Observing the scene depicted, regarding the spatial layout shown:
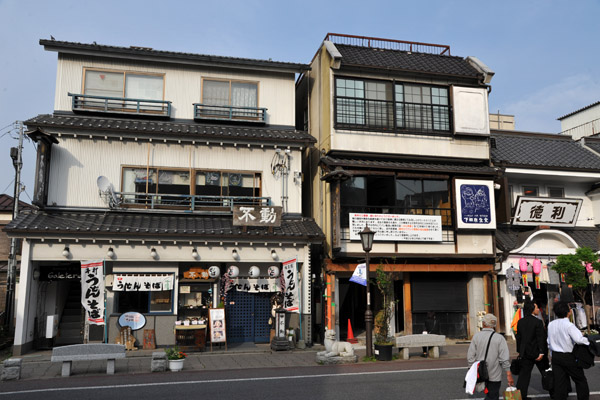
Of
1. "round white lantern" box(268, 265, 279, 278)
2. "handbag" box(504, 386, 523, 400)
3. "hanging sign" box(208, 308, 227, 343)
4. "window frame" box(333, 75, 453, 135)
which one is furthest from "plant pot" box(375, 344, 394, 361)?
"window frame" box(333, 75, 453, 135)

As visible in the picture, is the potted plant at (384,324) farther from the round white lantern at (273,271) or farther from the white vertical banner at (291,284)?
the round white lantern at (273,271)

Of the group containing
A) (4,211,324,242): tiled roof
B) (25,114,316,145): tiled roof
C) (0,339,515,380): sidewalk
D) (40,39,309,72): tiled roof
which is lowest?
(0,339,515,380): sidewalk

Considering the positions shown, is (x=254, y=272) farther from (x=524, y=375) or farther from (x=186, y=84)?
(x=524, y=375)

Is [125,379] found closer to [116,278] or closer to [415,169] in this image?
[116,278]

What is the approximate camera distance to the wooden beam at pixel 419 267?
20625mm

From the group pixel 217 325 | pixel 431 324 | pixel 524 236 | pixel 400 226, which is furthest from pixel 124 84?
pixel 524 236

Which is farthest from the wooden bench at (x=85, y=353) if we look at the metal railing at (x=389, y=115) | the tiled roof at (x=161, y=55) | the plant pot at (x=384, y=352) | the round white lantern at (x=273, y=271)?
the metal railing at (x=389, y=115)

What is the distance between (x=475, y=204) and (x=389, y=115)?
5.47 m

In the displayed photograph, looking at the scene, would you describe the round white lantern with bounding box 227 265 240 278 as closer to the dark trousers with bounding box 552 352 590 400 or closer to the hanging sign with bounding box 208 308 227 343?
the hanging sign with bounding box 208 308 227 343

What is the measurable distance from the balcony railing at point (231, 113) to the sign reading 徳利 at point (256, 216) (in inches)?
170

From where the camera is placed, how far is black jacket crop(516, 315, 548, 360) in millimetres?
9293

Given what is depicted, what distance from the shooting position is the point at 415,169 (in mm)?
21203

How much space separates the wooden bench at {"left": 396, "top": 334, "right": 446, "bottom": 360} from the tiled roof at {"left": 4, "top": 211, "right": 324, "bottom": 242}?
17.5 feet

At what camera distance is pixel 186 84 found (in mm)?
21609
